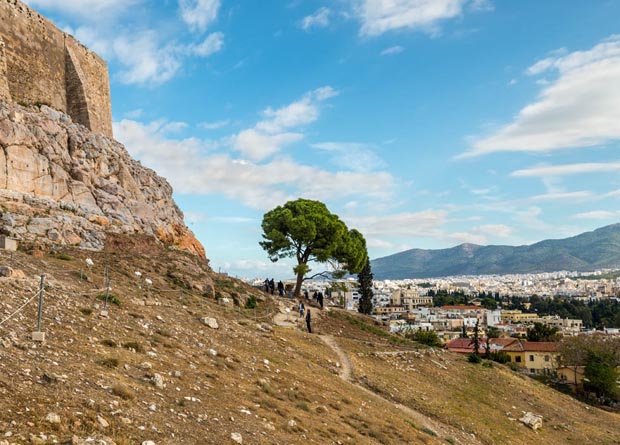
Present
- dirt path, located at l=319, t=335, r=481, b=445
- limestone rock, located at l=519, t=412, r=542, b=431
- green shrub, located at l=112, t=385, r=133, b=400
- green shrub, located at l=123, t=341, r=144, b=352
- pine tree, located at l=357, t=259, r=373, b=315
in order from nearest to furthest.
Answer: green shrub, located at l=112, t=385, r=133, b=400 < green shrub, located at l=123, t=341, r=144, b=352 < dirt path, located at l=319, t=335, r=481, b=445 < limestone rock, located at l=519, t=412, r=542, b=431 < pine tree, located at l=357, t=259, r=373, b=315

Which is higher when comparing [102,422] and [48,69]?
→ [48,69]

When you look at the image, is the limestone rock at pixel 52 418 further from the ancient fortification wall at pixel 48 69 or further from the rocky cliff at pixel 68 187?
the ancient fortification wall at pixel 48 69

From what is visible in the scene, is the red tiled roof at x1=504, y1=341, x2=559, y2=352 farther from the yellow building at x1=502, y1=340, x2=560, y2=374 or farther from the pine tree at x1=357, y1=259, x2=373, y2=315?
the pine tree at x1=357, y1=259, x2=373, y2=315

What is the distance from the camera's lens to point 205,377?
13766mm

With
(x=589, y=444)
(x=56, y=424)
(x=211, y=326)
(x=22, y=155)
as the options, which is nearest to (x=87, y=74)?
(x=22, y=155)

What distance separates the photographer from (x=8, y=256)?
1977cm

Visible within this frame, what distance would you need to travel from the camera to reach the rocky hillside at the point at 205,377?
9.48 meters

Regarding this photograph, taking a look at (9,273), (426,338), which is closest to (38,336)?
(9,273)

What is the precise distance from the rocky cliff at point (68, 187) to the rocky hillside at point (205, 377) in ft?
7.81

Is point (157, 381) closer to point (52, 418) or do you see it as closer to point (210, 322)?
point (52, 418)

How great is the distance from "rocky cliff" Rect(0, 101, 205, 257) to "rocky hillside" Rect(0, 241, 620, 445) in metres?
2.38

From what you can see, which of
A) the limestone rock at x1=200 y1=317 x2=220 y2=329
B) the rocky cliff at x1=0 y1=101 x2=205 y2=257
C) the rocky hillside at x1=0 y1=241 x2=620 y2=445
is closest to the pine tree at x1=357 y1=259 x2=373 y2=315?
the rocky cliff at x1=0 y1=101 x2=205 y2=257

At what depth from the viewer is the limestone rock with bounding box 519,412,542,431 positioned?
24500 millimetres

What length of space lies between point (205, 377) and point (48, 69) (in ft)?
109
